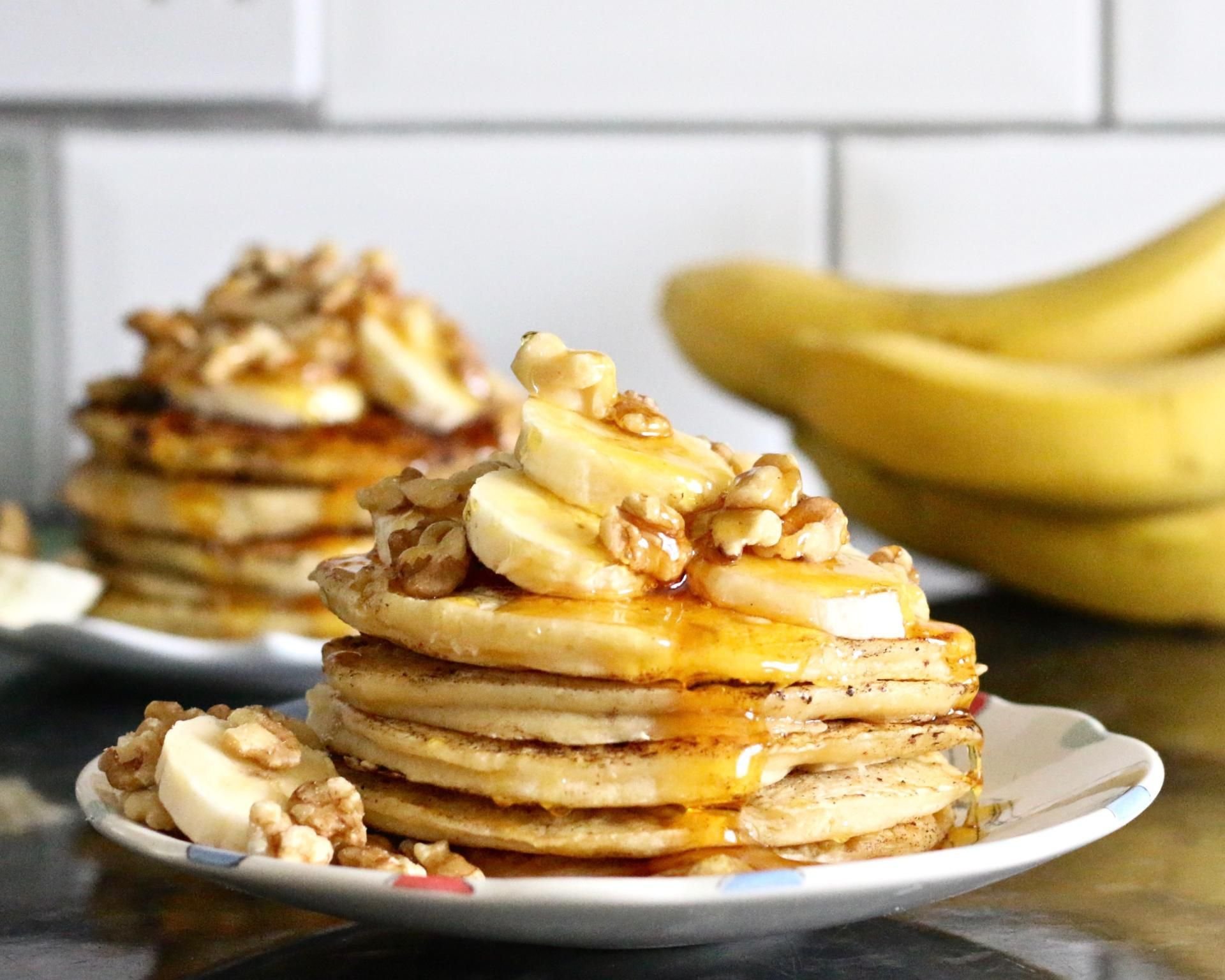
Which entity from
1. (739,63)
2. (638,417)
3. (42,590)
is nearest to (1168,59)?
(739,63)

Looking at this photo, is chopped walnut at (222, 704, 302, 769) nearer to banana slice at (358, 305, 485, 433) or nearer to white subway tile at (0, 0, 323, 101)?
banana slice at (358, 305, 485, 433)

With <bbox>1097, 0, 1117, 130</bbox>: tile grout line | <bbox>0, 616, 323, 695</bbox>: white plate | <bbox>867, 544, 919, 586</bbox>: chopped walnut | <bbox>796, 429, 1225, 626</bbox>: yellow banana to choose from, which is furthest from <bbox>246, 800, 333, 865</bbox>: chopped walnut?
<bbox>1097, 0, 1117, 130</bbox>: tile grout line

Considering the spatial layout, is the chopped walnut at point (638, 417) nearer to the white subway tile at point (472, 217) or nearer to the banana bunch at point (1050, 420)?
the banana bunch at point (1050, 420)

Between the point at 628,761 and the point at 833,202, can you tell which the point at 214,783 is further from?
the point at 833,202

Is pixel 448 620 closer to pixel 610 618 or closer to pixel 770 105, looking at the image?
pixel 610 618

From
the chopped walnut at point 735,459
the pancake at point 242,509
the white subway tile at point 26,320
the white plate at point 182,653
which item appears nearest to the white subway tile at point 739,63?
the white subway tile at point 26,320

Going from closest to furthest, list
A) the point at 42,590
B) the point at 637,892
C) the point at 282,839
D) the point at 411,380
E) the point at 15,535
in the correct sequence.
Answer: the point at 637,892
the point at 282,839
the point at 42,590
the point at 411,380
the point at 15,535
